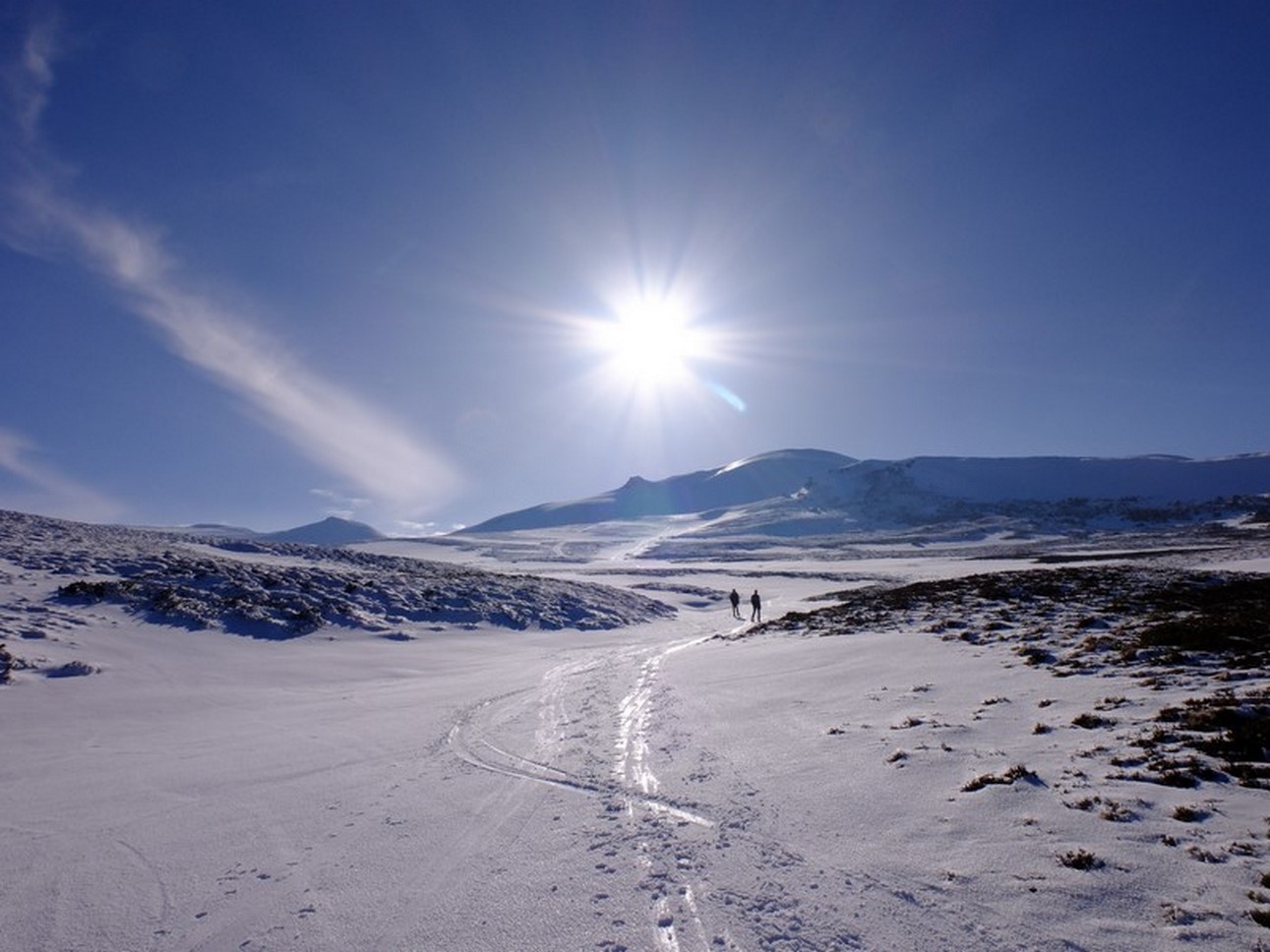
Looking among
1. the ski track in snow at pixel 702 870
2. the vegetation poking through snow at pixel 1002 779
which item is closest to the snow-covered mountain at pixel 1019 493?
the ski track in snow at pixel 702 870

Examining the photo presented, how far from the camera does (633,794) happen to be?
8031 mm

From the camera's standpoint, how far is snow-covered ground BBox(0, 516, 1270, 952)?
5.17 meters

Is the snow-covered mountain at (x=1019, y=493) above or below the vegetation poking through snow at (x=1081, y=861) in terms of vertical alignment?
above

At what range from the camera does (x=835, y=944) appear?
4.72 metres

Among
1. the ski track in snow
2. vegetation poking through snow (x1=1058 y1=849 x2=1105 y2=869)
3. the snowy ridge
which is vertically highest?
the snowy ridge

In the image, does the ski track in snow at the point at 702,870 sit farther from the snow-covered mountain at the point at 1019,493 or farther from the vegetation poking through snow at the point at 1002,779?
the snow-covered mountain at the point at 1019,493

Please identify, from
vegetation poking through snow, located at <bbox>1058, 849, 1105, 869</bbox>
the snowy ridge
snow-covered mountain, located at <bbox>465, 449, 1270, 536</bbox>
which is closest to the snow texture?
vegetation poking through snow, located at <bbox>1058, 849, 1105, 869</bbox>

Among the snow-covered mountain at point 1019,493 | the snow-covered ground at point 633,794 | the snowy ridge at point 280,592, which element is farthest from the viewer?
the snow-covered mountain at point 1019,493

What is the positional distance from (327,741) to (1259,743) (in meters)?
13.7

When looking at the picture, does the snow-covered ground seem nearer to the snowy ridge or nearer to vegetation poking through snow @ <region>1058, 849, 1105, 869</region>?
vegetation poking through snow @ <region>1058, 849, 1105, 869</region>

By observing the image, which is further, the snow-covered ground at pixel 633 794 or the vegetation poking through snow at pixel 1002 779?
the vegetation poking through snow at pixel 1002 779

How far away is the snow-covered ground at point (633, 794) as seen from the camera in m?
5.17

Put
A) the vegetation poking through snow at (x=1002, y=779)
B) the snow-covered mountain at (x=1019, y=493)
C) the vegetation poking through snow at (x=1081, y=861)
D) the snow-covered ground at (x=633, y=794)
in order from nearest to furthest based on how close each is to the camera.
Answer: the snow-covered ground at (x=633, y=794) → the vegetation poking through snow at (x=1081, y=861) → the vegetation poking through snow at (x=1002, y=779) → the snow-covered mountain at (x=1019, y=493)

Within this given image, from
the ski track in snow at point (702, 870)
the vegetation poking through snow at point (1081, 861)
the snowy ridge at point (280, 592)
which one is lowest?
the ski track in snow at point (702, 870)
